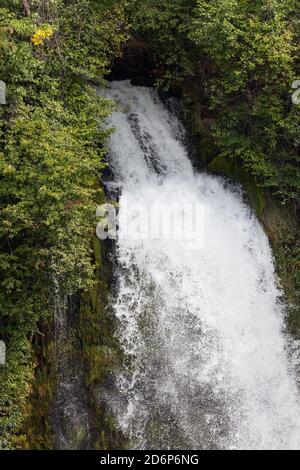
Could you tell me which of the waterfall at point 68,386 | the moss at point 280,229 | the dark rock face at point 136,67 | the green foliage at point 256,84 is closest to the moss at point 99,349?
the waterfall at point 68,386

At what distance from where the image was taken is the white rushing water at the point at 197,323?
416 inches

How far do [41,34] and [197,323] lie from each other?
5671 mm

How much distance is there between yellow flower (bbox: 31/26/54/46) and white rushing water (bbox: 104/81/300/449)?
2.87 meters

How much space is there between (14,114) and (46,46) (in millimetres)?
2104

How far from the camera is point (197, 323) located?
11352mm

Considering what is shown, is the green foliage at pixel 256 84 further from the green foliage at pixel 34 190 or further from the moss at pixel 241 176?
the green foliage at pixel 34 190

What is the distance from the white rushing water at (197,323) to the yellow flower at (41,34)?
9.40ft

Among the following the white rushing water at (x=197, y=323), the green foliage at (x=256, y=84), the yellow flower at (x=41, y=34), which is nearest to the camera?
the white rushing water at (x=197, y=323)

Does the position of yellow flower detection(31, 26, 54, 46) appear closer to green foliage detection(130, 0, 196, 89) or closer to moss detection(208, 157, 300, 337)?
green foliage detection(130, 0, 196, 89)

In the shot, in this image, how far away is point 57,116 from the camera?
10.9 metres

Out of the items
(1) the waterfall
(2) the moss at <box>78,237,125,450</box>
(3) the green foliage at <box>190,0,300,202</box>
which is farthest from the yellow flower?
(1) the waterfall

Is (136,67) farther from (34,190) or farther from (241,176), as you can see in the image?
(34,190)

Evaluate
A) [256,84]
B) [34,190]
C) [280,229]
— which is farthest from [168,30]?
[34,190]

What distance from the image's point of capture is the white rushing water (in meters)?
10.6
